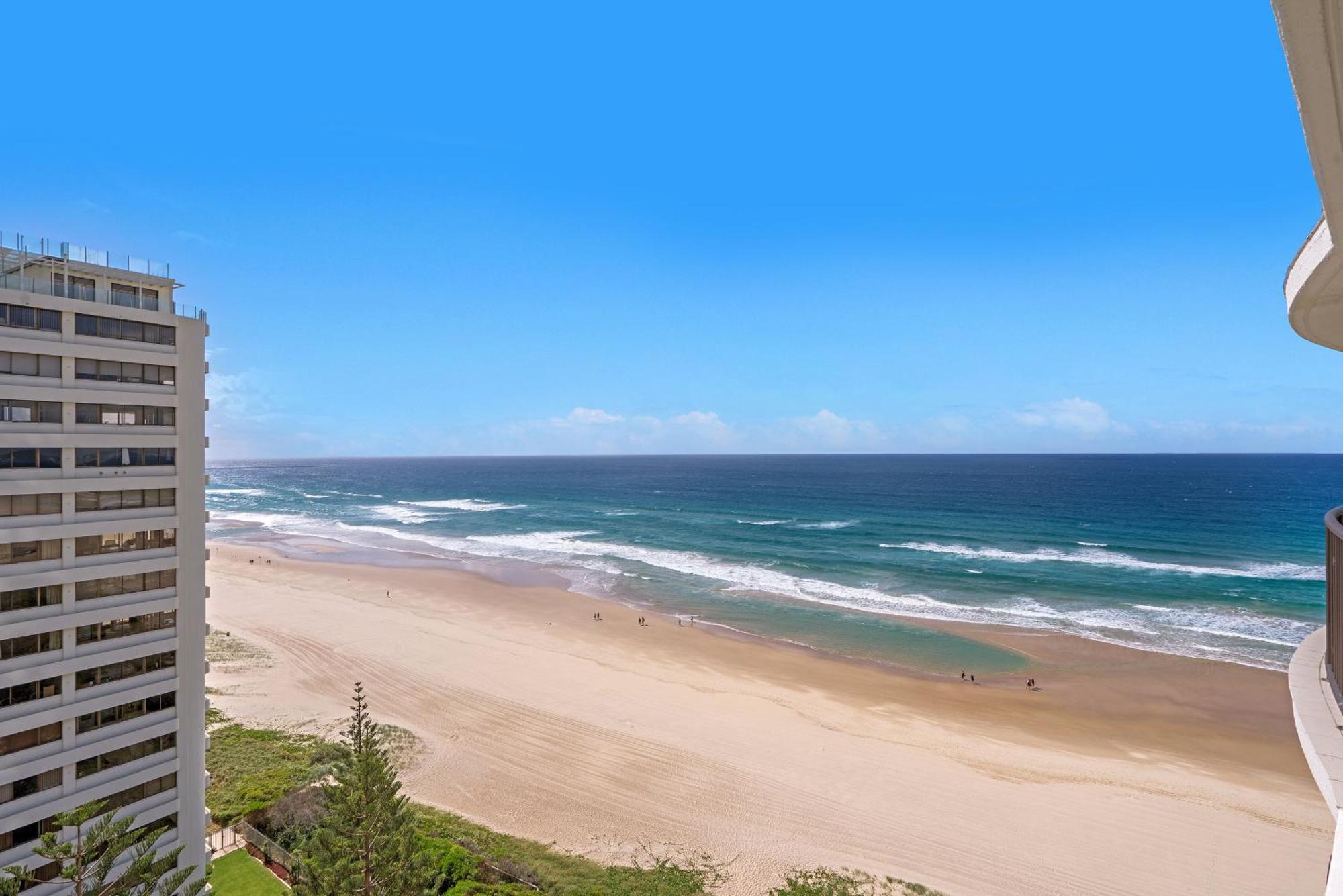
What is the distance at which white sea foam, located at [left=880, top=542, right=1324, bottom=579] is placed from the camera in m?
49.3

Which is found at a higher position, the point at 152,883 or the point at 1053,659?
the point at 152,883

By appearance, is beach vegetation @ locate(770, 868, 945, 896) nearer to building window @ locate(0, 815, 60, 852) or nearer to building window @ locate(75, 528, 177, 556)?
building window @ locate(0, 815, 60, 852)

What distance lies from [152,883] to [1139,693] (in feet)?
118

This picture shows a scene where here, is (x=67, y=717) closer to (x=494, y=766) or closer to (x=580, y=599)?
(x=494, y=766)

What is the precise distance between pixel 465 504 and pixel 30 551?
97.1 m

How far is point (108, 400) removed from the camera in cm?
1358

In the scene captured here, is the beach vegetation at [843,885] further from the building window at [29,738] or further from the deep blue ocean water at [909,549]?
the deep blue ocean water at [909,549]

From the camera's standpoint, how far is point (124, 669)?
13.9 meters

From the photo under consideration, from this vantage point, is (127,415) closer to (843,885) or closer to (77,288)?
(77,288)

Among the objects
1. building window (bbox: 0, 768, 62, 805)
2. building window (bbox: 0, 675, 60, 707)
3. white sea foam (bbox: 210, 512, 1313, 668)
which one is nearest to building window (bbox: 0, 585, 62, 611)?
building window (bbox: 0, 675, 60, 707)

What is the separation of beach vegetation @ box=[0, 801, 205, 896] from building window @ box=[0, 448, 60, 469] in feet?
21.4

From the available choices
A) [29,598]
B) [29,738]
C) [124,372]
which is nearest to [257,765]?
[29,738]

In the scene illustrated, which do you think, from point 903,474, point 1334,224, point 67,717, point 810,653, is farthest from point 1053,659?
point 903,474

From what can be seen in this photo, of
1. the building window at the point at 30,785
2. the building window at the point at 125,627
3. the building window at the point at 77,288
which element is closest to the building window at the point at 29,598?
the building window at the point at 125,627
